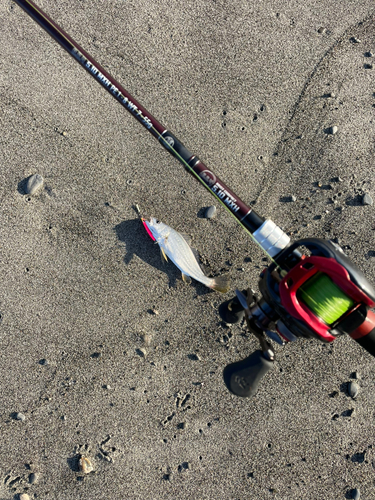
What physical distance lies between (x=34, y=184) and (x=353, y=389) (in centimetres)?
307

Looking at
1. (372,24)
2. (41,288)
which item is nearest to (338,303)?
(41,288)

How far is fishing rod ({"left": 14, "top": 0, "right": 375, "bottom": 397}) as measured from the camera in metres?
1.53

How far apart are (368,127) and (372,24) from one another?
0.86 m

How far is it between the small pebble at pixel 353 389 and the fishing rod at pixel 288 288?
1.19 meters

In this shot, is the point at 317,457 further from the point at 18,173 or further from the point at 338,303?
the point at 18,173

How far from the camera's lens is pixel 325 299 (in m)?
1.62

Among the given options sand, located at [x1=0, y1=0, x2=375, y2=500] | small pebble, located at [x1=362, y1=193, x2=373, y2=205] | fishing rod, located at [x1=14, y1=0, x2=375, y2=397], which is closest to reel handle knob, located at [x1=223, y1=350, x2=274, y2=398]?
fishing rod, located at [x1=14, y1=0, x2=375, y2=397]

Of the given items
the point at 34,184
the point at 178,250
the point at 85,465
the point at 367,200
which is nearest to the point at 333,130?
the point at 367,200

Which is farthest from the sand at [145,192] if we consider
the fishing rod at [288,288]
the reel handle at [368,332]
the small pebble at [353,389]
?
the reel handle at [368,332]

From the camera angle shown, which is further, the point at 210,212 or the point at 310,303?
the point at 210,212

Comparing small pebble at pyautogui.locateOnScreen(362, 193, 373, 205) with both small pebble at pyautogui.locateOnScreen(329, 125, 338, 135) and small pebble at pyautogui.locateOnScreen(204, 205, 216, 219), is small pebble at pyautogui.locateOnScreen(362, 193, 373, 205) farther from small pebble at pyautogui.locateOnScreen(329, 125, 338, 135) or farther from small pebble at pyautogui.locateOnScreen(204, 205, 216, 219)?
small pebble at pyautogui.locateOnScreen(204, 205, 216, 219)

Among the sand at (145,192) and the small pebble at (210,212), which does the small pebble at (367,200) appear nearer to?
the sand at (145,192)

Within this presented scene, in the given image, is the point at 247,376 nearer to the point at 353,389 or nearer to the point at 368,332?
the point at 368,332

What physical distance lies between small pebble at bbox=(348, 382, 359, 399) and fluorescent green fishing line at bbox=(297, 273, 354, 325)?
1342 millimetres
